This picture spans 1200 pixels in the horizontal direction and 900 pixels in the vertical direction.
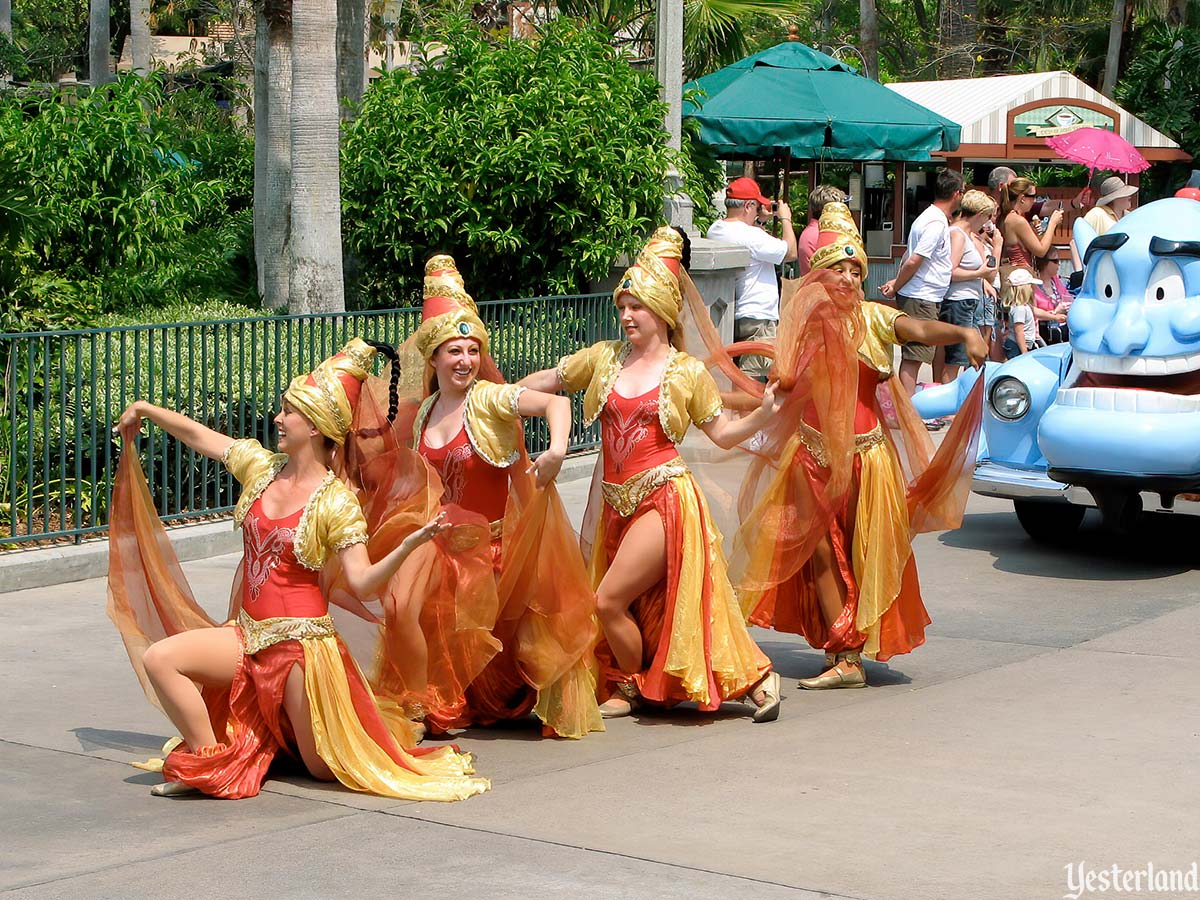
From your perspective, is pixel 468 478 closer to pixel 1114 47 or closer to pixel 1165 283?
pixel 1165 283

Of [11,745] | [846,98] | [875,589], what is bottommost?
[11,745]

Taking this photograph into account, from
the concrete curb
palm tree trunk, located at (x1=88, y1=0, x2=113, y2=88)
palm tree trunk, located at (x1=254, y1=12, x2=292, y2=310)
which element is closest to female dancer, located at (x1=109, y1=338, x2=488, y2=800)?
the concrete curb

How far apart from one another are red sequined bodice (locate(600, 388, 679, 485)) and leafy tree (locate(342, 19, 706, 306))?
22.1 ft

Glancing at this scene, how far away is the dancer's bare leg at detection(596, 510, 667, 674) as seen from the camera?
6.55 m

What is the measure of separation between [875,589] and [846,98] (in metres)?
12.8

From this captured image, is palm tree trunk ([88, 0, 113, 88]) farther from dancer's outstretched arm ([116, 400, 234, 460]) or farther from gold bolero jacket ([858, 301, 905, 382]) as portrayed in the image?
dancer's outstretched arm ([116, 400, 234, 460])

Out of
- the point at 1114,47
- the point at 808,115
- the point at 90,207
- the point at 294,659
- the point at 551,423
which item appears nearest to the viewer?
the point at 294,659

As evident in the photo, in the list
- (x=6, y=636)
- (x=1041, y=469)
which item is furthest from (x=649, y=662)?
(x=1041, y=469)

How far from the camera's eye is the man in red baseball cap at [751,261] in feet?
47.0

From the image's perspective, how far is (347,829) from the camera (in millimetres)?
5246

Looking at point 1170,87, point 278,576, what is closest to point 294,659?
point 278,576

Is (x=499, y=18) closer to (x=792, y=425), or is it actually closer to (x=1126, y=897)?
(x=792, y=425)

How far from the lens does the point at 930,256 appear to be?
44.9 ft

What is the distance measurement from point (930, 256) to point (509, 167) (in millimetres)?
3379
